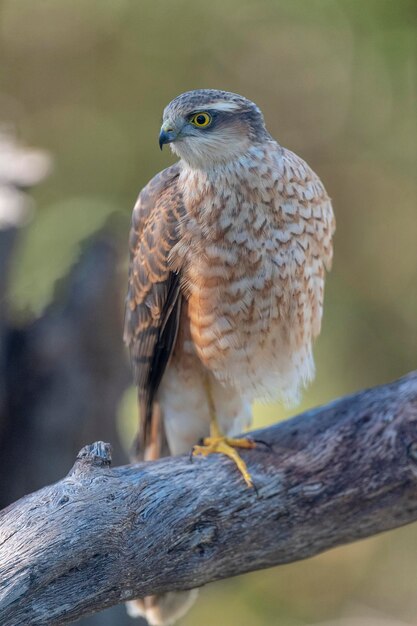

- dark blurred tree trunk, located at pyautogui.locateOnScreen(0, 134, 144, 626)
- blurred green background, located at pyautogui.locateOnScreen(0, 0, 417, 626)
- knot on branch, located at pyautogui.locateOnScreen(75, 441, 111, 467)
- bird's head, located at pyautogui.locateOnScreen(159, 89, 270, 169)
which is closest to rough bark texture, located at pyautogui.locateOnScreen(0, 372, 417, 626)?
knot on branch, located at pyautogui.locateOnScreen(75, 441, 111, 467)

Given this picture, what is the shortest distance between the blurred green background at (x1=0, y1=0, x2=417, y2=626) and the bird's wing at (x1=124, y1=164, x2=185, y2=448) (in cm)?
235

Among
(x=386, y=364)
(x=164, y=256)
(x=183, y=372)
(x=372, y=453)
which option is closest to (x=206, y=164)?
(x=164, y=256)

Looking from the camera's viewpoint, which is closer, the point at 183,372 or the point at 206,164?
the point at 206,164

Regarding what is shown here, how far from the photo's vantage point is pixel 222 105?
13.1 ft

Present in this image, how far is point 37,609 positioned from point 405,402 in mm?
1855

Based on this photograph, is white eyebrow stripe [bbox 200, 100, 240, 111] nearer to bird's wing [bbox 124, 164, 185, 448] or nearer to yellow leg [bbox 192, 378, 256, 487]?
bird's wing [bbox 124, 164, 185, 448]

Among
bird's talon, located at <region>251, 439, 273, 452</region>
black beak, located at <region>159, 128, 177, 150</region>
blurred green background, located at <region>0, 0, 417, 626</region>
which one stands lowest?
bird's talon, located at <region>251, 439, 273, 452</region>

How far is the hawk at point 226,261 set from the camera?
413 cm

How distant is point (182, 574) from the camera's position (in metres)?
3.86

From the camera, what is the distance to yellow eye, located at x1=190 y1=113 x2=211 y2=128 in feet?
12.9

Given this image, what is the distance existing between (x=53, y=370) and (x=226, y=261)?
7.36 ft

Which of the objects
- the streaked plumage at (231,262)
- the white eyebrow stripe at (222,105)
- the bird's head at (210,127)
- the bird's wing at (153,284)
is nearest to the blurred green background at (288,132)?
the bird's wing at (153,284)

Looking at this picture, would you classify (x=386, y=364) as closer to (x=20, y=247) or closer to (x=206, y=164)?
(x=20, y=247)

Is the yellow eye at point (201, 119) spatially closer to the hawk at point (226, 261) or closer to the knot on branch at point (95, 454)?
the hawk at point (226, 261)
